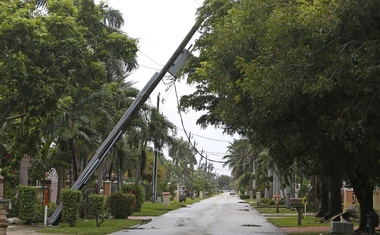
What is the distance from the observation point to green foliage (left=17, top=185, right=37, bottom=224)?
26.1 m

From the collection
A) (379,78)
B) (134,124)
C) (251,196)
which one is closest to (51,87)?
(379,78)

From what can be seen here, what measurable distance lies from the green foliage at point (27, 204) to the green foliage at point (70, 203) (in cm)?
147

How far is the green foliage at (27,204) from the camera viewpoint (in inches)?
1028

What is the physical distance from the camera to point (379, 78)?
13.5 metres

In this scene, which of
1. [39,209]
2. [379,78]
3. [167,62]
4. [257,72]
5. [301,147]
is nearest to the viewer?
[379,78]

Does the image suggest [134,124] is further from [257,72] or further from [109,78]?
[257,72]

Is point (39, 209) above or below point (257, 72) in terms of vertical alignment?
below

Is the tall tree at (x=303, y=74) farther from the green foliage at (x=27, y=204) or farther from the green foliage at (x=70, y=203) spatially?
the green foliage at (x=27, y=204)

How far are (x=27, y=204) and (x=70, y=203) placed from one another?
205 cm

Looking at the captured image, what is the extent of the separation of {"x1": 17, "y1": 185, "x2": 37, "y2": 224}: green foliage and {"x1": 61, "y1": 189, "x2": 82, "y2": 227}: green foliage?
1.47 metres

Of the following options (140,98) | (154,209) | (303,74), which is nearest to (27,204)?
(140,98)

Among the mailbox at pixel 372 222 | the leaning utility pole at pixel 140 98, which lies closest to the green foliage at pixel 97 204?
the leaning utility pole at pixel 140 98

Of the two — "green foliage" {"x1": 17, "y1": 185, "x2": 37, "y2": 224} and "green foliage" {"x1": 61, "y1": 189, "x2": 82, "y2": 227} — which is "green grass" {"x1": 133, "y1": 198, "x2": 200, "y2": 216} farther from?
"green foliage" {"x1": 61, "y1": 189, "x2": 82, "y2": 227}

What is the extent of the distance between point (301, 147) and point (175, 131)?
28223 mm
